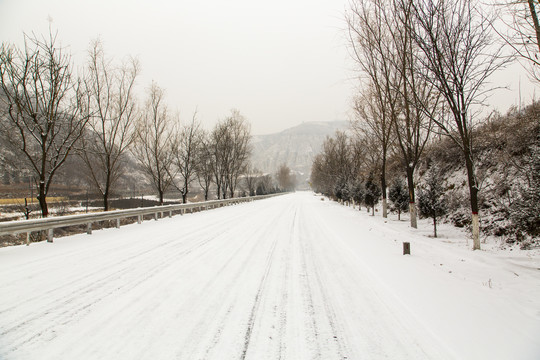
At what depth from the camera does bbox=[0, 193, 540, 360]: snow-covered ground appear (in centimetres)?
308

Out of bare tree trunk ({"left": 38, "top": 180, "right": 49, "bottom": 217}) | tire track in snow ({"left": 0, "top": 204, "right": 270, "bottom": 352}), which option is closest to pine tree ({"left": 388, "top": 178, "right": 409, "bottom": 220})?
tire track in snow ({"left": 0, "top": 204, "right": 270, "bottom": 352})

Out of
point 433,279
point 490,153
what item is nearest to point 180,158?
point 490,153

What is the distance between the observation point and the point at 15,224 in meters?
8.13

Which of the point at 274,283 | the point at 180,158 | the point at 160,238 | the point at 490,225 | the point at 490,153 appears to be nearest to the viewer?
the point at 274,283

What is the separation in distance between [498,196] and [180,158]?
31.3 metres

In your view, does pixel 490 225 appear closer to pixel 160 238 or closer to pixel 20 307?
pixel 160 238

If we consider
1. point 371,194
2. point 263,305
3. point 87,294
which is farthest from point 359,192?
point 87,294

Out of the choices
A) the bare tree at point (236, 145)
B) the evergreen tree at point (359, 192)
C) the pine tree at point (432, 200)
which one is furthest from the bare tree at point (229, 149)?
the pine tree at point (432, 200)

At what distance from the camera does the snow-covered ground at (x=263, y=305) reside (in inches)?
121

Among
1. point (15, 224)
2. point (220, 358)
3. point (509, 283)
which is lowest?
point (509, 283)

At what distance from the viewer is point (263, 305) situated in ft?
13.8

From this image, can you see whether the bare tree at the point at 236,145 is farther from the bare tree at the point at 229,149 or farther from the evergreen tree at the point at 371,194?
A: the evergreen tree at the point at 371,194

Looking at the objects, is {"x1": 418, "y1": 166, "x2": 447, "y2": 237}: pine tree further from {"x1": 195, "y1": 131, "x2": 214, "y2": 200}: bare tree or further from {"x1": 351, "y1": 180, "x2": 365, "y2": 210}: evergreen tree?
{"x1": 195, "y1": 131, "x2": 214, "y2": 200}: bare tree

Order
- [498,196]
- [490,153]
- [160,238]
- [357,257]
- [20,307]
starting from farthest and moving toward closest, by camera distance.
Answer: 1. [490,153]
2. [498,196]
3. [160,238]
4. [357,257]
5. [20,307]
